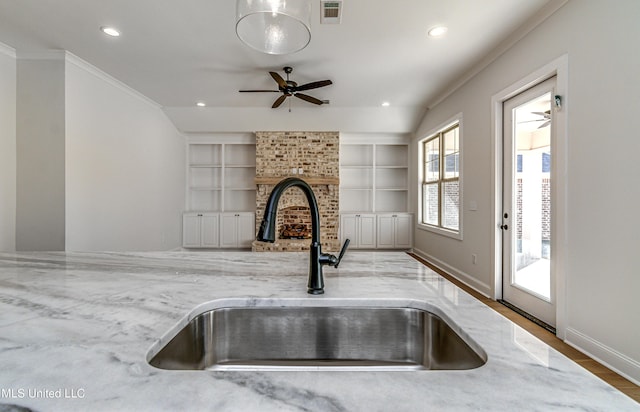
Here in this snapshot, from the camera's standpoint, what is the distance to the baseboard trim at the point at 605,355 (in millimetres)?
1766

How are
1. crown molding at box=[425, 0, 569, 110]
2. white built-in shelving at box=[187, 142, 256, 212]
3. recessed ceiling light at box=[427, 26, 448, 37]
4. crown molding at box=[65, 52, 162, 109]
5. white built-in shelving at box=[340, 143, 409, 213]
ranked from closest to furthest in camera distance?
crown molding at box=[425, 0, 569, 110], recessed ceiling light at box=[427, 26, 448, 37], crown molding at box=[65, 52, 162, 109], white built-in shelving at box=[187, 142, 256, 212], white built-in shelving at box=[340, 143, 409, 213]

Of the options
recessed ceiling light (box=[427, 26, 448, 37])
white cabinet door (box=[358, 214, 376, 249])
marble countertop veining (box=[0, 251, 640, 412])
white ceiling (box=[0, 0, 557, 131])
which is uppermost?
white ceiling (box=[0, 0, 557, 131])

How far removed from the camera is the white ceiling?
8.09 ft

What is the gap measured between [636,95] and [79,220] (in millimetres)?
4872

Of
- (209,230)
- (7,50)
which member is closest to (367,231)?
Result: (209,230)

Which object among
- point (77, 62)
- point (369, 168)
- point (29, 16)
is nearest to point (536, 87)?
point (369, 168)

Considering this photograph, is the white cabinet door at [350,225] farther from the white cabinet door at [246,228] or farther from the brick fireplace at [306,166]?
the white cabinet door at [246,228]

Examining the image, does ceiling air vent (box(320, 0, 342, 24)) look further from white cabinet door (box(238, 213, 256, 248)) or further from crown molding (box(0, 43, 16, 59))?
white cabinet door (box(238, 213, 256, 248))

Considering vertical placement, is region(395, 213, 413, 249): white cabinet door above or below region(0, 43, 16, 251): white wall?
below

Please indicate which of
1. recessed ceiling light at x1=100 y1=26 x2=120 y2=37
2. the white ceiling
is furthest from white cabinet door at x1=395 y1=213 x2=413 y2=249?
recessed ceiling light at x1=100 y1=26 x2=120 y2=37

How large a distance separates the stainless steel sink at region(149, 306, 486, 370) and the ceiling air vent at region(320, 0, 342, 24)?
240cm

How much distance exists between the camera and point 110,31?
2814 millimetres

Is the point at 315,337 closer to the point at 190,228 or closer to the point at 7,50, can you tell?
the point at 7,50

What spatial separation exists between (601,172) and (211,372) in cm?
254
